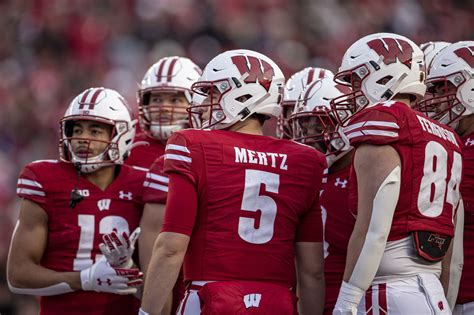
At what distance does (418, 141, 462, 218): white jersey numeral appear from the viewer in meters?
3.80

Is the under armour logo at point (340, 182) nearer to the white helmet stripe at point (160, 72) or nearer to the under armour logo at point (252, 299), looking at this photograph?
the under armour logo at point (252, 299)

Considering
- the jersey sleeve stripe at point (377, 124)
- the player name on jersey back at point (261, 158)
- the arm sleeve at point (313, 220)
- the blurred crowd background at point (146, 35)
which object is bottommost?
the arm sleeve at point (313, 220)

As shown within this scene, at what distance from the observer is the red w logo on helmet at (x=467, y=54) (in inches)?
178

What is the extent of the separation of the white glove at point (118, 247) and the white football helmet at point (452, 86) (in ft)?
4.70

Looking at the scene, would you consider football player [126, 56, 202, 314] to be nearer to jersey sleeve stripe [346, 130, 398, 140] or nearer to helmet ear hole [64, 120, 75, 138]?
helmet ear hole [64, 120, 75, 138]

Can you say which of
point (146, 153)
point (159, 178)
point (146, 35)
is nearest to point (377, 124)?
point (159, 178)

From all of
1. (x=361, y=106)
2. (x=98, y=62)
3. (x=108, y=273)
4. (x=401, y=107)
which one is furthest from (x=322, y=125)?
(x=98, y=62)

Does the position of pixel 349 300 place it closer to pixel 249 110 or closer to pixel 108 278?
pixel 249 110

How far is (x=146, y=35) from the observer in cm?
1090

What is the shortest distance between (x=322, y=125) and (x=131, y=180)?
1.02 metres

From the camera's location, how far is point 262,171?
392 centimetres

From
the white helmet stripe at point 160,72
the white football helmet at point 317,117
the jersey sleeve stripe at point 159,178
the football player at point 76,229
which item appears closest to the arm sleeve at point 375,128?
the white football helmet at point 317,117

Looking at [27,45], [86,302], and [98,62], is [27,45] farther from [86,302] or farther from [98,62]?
[86,302]

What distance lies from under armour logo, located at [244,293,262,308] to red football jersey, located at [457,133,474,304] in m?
1.08
